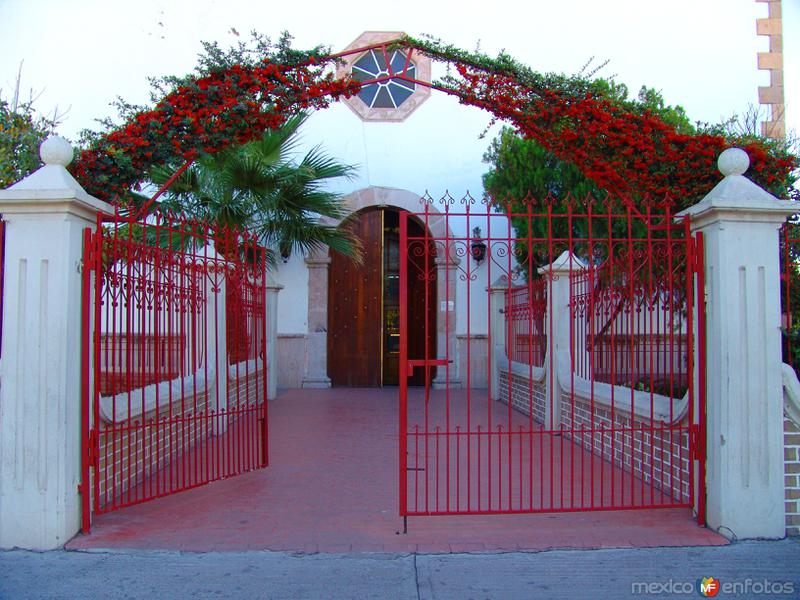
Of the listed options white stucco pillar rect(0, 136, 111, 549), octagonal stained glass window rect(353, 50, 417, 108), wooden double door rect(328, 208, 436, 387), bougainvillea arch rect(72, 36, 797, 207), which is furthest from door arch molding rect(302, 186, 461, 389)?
white stucco pillar rect(0, 136, 111, 549)

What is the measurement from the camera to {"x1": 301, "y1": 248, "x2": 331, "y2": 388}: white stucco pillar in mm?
12695

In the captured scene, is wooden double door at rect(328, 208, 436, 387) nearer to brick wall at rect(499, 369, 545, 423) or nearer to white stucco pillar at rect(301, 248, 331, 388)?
white stucco pillar at rect(301, 248, 331, 388)

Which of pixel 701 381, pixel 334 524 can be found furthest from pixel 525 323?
pixel 334 524

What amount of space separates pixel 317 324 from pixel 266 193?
3.51m

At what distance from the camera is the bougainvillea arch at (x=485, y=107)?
4914mm

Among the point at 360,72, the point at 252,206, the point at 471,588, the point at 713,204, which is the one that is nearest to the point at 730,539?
the point at 471,588

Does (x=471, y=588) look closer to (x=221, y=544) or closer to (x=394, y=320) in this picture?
(x=221, y=544)

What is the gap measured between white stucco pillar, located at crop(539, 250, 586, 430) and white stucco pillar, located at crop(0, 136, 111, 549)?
507cm

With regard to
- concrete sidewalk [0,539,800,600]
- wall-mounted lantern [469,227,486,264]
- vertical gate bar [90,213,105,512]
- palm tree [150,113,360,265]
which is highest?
palm tree [150,113,360,265]

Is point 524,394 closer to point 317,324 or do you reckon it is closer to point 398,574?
point 317,324

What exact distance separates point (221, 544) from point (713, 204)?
3.75 metres

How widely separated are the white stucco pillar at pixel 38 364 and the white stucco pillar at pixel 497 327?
23.7ft

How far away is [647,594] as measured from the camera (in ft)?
11.3

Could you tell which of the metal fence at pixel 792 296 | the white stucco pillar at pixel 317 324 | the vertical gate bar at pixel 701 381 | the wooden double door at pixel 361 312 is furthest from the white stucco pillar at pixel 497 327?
the vertical gate bar at pixel 701 381
